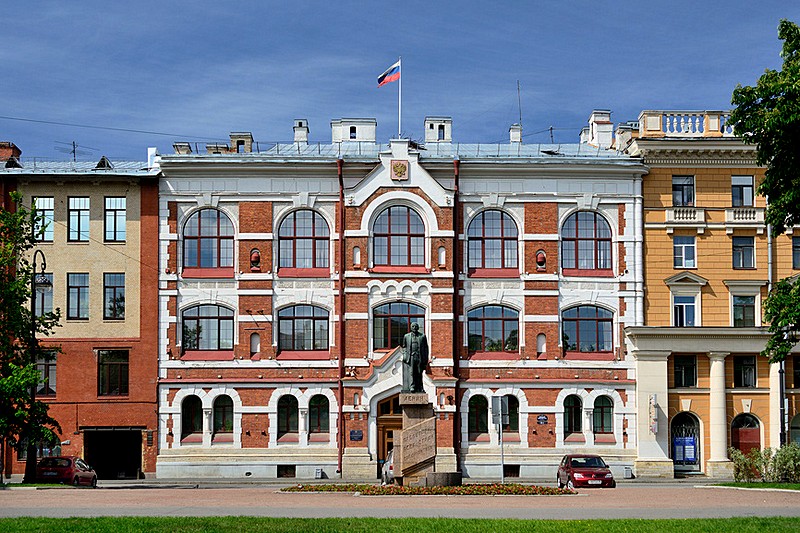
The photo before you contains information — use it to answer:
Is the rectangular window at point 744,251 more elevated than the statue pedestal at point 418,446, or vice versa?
the rectangular window at point 744,251

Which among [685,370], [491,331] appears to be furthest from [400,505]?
[685,370]

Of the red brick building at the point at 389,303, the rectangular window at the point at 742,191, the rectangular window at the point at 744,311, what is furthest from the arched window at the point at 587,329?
the rectangular window at the point at 742,191

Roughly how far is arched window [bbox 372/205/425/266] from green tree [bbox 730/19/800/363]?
1787 cm

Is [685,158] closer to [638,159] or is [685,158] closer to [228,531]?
[638,159]

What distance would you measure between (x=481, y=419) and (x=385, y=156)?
518 inches

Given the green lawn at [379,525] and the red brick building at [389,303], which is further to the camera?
the red brick building at [389,303]

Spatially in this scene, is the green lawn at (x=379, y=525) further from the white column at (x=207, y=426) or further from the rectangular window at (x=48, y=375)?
the rectangular window at (x=48, y=375)

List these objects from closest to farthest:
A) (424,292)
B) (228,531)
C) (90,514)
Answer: (228,531)
(90,514)
(424,292)

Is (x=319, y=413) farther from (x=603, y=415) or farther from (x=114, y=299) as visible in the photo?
(x=603, y=415)

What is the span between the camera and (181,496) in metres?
35.3

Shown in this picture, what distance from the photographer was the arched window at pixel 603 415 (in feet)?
177

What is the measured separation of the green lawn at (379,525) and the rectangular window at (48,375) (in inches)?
1099

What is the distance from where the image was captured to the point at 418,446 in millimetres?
36750

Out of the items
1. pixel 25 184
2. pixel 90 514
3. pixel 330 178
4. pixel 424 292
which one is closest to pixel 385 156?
pixel 330 178
